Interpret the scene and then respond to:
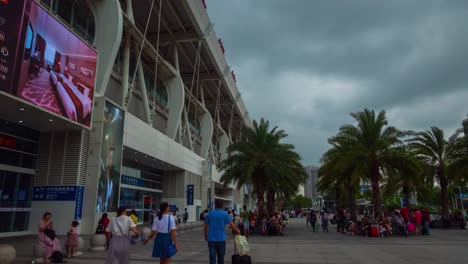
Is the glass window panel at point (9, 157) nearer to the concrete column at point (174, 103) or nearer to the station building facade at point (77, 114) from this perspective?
the station building facade at point (77, 114)

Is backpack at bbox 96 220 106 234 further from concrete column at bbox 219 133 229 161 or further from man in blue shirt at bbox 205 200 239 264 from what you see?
concrete column at bbox 219 133 229 161

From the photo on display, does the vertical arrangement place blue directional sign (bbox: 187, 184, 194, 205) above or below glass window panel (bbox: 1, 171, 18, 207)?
above

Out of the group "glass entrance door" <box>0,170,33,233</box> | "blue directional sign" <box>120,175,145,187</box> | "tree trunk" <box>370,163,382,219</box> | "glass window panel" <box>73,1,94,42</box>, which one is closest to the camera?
"glass entrance door" <box>0,170,33,233</box>

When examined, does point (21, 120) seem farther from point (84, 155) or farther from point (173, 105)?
point (173, 105)

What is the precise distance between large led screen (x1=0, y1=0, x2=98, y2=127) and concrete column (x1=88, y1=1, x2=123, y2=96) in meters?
1.61

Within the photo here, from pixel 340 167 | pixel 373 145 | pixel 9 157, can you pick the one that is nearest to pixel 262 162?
pixel 340 167

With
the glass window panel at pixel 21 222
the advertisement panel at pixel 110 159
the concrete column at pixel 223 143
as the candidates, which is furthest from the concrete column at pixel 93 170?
the concrete column at pixel 223 143

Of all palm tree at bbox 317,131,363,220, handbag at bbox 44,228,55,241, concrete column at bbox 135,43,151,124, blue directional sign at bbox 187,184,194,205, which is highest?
concrete column at bbox 135,43,151,124

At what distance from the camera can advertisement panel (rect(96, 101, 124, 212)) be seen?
19.0 metres

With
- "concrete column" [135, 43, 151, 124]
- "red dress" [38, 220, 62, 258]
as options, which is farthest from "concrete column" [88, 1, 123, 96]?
"red dress" [38, 220, 62, 258]

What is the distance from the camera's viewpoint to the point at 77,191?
17.6 meters

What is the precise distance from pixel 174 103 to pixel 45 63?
18958mm

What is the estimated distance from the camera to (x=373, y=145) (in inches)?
922

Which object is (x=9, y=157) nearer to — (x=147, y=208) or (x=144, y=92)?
(x=144, y=92)
